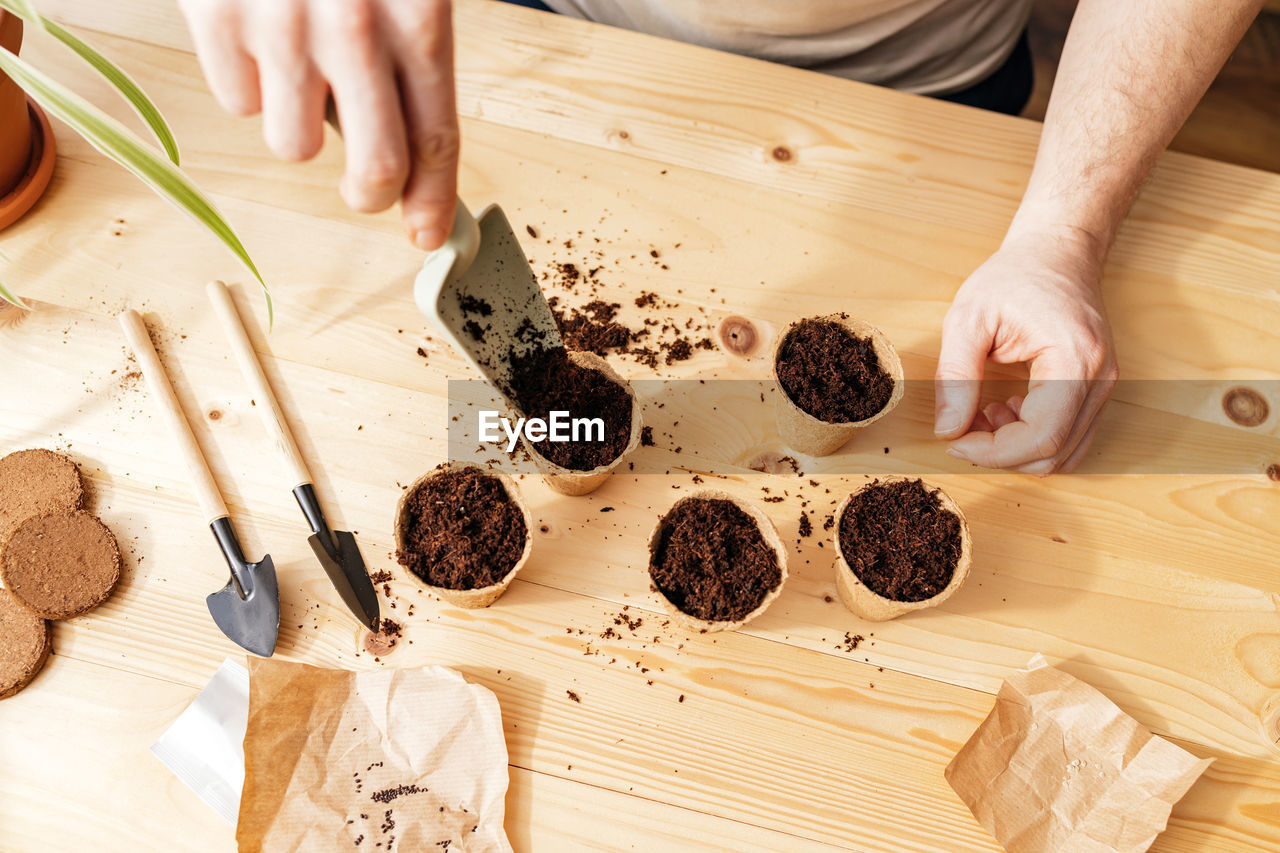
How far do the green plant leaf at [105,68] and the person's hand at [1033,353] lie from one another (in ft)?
3.50

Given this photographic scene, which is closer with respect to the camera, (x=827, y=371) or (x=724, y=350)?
(x=827, y=371)

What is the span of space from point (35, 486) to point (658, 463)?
89cm

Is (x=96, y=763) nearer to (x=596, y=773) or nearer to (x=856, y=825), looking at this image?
(x=596, y=773)

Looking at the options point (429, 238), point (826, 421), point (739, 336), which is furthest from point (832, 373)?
point (429, 238)

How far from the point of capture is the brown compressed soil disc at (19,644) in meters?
0.98

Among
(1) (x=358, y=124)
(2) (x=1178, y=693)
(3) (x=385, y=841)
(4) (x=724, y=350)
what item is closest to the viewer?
(1) (x=358, y=124)

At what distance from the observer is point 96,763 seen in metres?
0.96

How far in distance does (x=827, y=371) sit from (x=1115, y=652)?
555 millimetres

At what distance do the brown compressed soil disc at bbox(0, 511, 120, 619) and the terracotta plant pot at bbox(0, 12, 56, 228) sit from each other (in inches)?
19.8

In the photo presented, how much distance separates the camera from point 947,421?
1117 millimetres

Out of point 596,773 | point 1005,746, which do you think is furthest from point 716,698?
point 1005,746

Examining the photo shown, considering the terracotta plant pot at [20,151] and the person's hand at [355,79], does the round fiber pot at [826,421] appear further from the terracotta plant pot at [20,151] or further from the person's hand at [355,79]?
the terracotta plant pot at [20,151]

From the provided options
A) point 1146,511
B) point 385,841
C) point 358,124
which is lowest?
point 385,841
